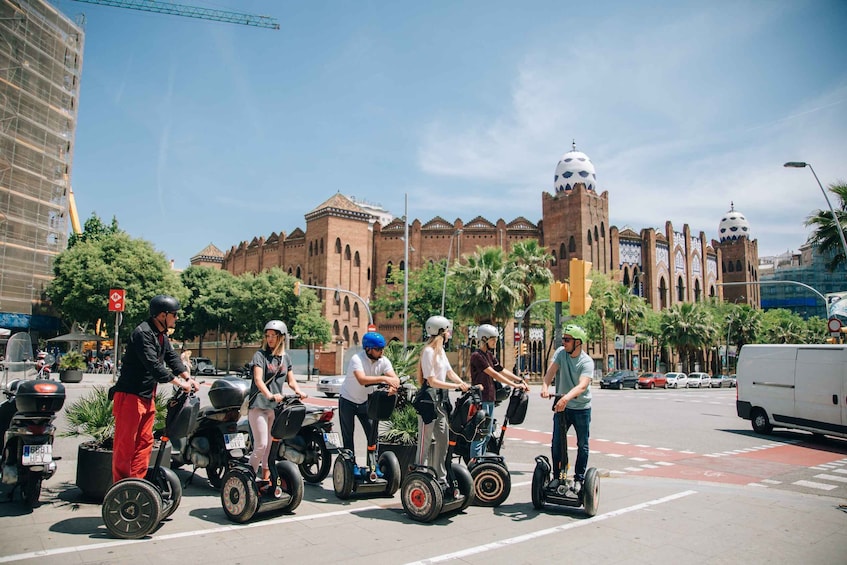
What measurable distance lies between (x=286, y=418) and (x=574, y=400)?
2805mm

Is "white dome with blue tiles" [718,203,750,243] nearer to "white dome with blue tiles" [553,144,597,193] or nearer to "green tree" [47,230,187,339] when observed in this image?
"white dome with blue tiles" [553,144,597,193]

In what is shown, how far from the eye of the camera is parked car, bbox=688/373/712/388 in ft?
156

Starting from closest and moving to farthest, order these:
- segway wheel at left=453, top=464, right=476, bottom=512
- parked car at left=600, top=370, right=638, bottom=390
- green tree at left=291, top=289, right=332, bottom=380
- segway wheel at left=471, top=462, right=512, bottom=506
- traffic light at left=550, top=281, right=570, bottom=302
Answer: segway wheel at left=453, top=464, right=476, bottom=512 → segway wheel at left=471, top=462, right=512, bottom=506 → traffic light at left=550, top=281, right=570, bottom=302 → parked car at left=600, top=370, right=638, bottom=390 → green tree at left=291, top=289, right=332, bottom=380

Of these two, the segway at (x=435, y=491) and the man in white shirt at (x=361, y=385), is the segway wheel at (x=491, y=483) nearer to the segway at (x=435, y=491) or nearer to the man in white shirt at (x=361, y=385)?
the segway at (x=435, y=491)

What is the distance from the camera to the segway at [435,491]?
5.45 meters

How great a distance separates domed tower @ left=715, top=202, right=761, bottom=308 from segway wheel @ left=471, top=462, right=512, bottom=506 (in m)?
77.5

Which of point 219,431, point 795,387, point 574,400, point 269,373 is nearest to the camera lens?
point 269,373

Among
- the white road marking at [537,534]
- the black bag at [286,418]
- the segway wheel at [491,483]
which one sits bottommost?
the white road marking at [537,534]

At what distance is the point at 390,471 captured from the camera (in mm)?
6441

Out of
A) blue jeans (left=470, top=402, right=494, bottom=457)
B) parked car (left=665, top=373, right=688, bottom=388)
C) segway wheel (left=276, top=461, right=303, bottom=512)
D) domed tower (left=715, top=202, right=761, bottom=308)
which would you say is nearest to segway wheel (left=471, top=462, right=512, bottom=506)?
blue jeans (left=470, top=402, right=494, bottom=457)

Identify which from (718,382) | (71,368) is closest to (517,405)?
(71,368)

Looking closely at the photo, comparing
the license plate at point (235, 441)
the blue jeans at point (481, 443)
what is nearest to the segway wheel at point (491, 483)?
the blue jeans at point (481, 443)

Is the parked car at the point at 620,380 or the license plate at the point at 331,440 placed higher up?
the license plate at the point at 331,440

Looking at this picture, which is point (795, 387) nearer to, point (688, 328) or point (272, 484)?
point (272, 484)
